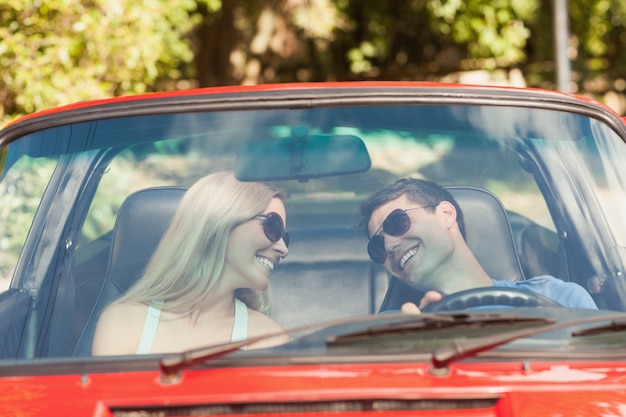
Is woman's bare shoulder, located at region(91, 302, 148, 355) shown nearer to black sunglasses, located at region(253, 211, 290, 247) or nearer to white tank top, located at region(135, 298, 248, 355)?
white tank top, located at region(135, 298, 248, 355)

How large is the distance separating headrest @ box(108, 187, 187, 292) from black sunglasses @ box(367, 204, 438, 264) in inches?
19.0

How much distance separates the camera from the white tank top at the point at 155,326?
7.05 feet

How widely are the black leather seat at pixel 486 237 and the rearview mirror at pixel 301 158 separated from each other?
0.81 feet

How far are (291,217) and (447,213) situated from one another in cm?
37

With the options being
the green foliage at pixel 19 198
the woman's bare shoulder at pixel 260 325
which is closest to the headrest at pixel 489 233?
the woman's bare shoulder at pixel 260 325

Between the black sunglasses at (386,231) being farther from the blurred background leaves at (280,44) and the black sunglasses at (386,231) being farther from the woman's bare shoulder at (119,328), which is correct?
the blurred background leaves at (280,44)

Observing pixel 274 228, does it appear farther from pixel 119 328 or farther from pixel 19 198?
pixel 19 198

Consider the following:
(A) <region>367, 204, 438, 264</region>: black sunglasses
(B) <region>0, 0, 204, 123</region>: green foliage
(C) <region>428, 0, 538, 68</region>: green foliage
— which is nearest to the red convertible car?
(A) <region>367, 204, 438, 264</region>: black sunglasses

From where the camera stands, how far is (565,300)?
2.18 meters

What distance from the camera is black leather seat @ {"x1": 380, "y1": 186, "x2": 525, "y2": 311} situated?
2270mm

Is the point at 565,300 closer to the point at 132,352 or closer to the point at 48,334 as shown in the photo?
the point at 132,352

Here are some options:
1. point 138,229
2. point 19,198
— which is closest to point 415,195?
point 138,229

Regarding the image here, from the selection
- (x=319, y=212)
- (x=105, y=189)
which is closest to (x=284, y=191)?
(x=319, y=212)

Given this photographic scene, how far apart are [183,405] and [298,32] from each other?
593 inches
